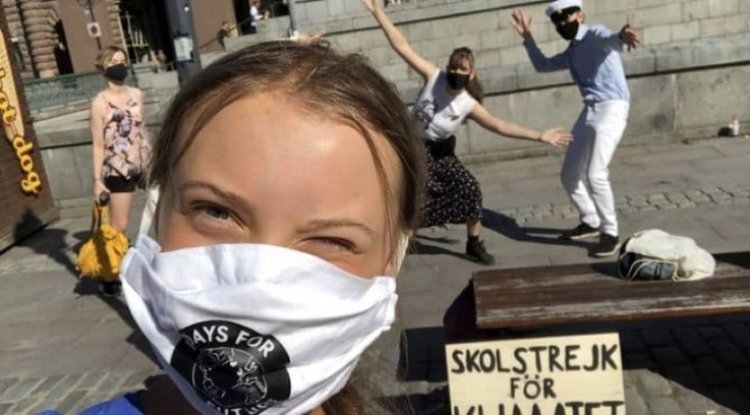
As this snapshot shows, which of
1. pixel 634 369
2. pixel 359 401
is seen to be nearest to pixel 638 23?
pixel 634 369

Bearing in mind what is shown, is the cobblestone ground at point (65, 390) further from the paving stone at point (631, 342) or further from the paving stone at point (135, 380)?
the paving stone at point (631, 342)

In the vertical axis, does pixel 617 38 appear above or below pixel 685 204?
above

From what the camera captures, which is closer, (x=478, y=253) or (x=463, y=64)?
(x=463, y=64)

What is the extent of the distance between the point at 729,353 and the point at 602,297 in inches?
50.3

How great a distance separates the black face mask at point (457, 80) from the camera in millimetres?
6012

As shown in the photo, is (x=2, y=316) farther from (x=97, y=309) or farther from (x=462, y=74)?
(x=462, y=74)

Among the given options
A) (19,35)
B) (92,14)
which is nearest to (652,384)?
(92,14)

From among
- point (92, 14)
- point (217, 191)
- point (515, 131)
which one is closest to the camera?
point (217, 191)

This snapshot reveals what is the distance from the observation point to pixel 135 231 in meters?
8.53

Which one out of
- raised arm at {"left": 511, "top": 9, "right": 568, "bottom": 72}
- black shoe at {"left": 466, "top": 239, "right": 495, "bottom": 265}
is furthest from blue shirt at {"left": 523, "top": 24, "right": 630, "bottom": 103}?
black shoe at {"left": 466, "top": 239, "right": 495, "bottom": 265}

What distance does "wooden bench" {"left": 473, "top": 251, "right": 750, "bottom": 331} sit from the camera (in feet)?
11.7

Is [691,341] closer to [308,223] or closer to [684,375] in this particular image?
[684,375]

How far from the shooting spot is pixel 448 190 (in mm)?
6219

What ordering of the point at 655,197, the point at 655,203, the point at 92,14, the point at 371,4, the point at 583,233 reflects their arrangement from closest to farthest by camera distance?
1. the point at 371,4
2. the point at 583,233
3. the point at 655,203
4. the point at 655,197
5. the point at 92,14
